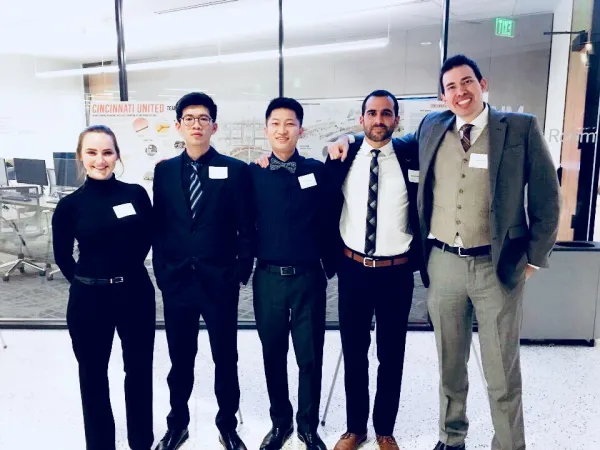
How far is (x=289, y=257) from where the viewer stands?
2102 mm

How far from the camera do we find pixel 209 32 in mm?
6352

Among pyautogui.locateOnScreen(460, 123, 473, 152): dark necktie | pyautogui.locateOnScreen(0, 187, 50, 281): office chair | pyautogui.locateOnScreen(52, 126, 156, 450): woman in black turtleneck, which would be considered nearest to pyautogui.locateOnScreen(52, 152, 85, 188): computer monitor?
pyautogui.locateOnScreen(0, 187, 50, 281): office chair

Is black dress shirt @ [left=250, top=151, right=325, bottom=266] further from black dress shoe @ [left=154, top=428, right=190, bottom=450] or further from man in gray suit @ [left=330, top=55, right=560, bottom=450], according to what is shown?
black dress shoe @ [left=154, top=428, right=190, bottom=450]

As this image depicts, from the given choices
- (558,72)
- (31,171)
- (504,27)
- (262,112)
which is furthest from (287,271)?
(504,27)

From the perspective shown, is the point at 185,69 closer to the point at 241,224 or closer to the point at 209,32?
the point at 209,32

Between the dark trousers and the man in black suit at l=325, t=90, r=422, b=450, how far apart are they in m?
0.55

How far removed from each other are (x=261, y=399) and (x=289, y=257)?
3.82ft

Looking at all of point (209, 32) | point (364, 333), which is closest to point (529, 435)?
point (364, 333)

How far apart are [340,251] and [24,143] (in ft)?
13.0

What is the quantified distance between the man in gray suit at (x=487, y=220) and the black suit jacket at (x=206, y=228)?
830 millimetres

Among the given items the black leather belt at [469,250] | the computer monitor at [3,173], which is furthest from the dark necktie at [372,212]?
→ the computer monitor at [3,173]

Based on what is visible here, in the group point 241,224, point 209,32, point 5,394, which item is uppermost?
point 209,32

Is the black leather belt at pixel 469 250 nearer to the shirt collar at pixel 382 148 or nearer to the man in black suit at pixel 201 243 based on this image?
the shirt collar at pixel 382 148

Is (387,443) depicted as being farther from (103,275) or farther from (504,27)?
(504,27)
